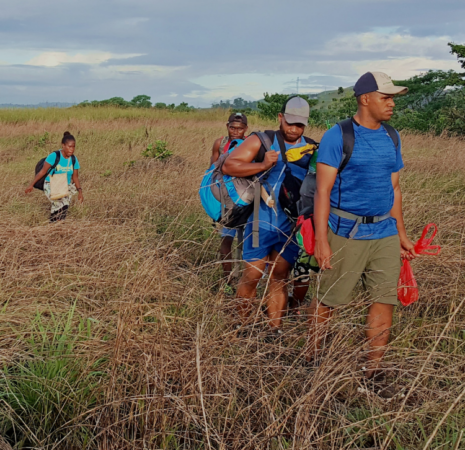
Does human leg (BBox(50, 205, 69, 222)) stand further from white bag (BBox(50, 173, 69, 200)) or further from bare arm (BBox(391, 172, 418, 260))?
bare arm (BBox(391, 172, 418, 260))

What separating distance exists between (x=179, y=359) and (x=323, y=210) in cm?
118

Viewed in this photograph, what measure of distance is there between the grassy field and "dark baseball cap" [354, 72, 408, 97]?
1.18m

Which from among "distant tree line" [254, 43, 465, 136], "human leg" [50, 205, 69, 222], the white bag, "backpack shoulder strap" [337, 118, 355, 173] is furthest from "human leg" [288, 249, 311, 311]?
"distant tree line" [254, 43, 465, 136]

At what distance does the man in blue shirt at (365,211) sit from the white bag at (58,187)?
12.5ft

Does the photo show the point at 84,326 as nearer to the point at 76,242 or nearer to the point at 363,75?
the point at 76,242

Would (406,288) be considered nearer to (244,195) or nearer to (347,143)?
(347,143)

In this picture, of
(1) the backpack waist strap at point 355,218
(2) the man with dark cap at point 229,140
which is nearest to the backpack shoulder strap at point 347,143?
(1) the backpack waist strap at point 355,218

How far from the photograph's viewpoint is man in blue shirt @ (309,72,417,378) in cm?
271

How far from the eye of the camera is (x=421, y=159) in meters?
8.91

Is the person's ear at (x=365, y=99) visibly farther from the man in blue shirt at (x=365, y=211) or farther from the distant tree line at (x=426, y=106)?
the distant tree line at (x=426, y=106)

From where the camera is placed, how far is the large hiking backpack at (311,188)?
2695mm

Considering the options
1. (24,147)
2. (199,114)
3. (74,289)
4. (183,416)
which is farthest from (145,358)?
(199,114)

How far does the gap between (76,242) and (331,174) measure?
231 cm

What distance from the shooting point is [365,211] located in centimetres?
282
